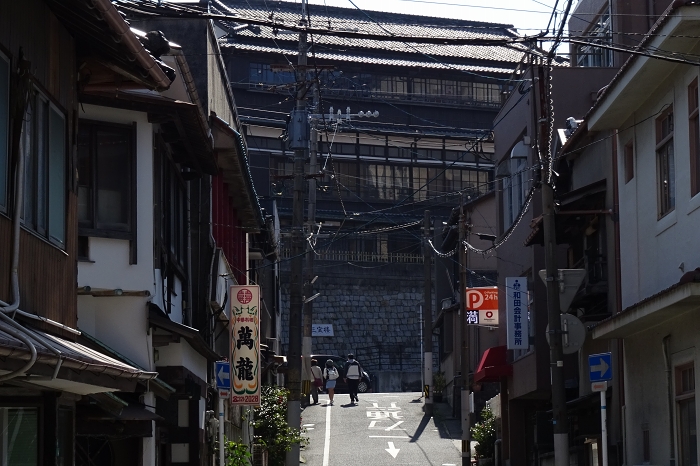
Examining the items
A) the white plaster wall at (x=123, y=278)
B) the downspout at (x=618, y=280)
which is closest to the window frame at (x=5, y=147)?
the white plaster wall at (x=123, y=278)

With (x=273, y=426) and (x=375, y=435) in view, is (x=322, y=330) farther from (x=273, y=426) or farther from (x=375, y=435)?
(x=273, y=426)

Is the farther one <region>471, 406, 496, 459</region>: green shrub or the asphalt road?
<region>471, 406, 496, 459</region>: green shrub

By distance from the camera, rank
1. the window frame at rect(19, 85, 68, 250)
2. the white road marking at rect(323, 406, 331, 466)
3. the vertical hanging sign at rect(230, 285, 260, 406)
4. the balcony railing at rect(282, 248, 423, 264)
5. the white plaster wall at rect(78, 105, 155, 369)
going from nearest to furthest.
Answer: the window frame at rect(19, 85, 68, 250) → the white plaster wall at rect(78, 105, 155, 369) → the vertical hanging sign at rect(230, 285, 260, 406) → the white road marking at rect(323, 406, 331, 466) → the balcony railing at rect(282, 248, 423, 264)

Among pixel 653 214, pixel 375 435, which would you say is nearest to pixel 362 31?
pixel 375 435

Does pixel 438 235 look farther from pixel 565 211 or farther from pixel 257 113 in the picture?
pixel 565 211

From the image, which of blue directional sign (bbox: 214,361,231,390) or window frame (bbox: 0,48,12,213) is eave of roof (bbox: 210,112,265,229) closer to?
blue directional sign (bbox: 214,361,231,390)

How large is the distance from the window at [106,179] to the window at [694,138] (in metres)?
7.73

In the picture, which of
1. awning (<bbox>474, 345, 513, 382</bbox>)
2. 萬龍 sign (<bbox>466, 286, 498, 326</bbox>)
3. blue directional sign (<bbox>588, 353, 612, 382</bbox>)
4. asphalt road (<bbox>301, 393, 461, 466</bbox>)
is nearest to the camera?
blue directional sign (<bbox>588, 353, 612, 382</bbox>)

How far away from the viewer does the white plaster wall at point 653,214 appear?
15492 millimetres

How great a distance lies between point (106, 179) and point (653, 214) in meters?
8.45

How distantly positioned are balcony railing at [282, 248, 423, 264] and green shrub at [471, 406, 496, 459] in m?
25.3

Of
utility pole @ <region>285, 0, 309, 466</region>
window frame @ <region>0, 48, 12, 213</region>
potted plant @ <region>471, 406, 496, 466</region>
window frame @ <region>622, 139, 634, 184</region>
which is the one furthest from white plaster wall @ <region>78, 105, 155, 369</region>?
potted plant @ <region>471, 406, 496, 466</region>

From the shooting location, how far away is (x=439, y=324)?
171 feet

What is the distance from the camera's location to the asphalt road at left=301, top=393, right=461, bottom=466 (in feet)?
98.0
